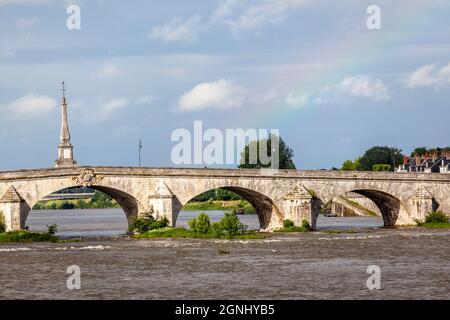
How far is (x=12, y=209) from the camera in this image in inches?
2366

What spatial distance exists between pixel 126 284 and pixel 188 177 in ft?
98.5

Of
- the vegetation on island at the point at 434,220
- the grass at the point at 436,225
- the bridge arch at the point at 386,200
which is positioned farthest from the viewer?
the vegetation on island at the point at 434,220

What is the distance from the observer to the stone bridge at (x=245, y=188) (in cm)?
6200

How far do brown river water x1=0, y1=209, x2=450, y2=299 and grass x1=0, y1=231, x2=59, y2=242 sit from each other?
203 cm

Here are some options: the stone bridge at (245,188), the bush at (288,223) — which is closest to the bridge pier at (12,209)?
the stone bridge at (245,188)

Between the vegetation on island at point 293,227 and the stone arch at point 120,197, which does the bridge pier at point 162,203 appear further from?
the vegetation on island at point 293,227

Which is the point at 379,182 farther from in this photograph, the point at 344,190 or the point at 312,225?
the point at 312,225

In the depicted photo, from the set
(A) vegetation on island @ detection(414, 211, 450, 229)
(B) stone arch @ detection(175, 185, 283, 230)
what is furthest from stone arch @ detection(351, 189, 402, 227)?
(B) stone arch @ detection(175, 185, 283, 230)

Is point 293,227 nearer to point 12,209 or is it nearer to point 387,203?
point 387,203

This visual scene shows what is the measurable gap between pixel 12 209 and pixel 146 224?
9.07 m

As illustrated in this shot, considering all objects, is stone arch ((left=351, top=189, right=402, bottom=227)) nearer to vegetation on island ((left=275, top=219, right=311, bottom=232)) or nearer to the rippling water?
the rippling water

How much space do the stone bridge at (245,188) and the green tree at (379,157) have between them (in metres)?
67.5

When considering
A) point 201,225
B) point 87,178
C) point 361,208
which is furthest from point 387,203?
point 361,208
